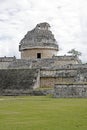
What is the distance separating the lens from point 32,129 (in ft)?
32.5

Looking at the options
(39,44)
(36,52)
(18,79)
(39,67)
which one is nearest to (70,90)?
(18,79)

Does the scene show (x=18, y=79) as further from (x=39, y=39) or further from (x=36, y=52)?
(x=39, y=39)

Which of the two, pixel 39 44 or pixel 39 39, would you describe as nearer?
pixel 39 44

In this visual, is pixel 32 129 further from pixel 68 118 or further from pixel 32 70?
pixel 32 70

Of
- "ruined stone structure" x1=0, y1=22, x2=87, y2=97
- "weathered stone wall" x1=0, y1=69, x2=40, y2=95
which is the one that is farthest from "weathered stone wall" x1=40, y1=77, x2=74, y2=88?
"weathered stone wall" x1=0, y1=69, x2=40, y2=95

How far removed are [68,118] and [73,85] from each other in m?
15.7

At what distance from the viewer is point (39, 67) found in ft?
121

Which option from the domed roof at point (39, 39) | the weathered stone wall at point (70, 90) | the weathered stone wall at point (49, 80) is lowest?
the weathered stone wall at point (70, 90)

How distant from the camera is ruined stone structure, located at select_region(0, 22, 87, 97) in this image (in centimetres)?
3391

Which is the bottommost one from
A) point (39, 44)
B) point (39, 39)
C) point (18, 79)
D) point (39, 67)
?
point (18, 79)

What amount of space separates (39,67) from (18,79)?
2.74 metres

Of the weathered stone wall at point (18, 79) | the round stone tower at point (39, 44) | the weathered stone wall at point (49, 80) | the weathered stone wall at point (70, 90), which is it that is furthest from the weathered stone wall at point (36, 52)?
the weathered stone wall at point (70, 90)

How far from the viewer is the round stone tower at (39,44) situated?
1656 inches

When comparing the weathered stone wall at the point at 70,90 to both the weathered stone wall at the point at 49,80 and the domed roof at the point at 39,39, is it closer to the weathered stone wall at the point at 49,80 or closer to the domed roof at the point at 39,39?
the weathered stone wall at the point at 49,80
